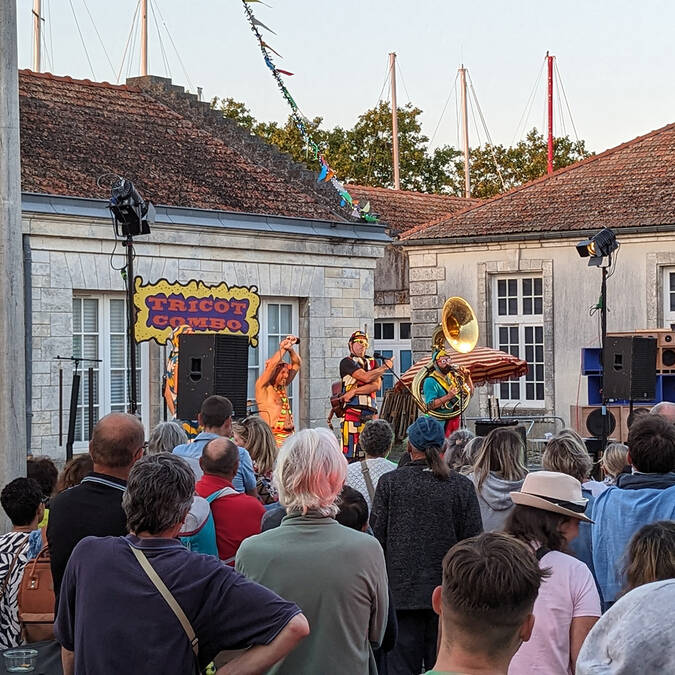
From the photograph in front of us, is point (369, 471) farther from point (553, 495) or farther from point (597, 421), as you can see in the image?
point (597, 421)

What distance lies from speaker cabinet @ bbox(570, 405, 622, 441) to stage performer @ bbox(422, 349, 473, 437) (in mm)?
1386

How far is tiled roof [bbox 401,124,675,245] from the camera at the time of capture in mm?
18750

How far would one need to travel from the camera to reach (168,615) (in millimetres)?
3148

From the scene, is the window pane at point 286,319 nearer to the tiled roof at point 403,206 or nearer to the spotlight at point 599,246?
the spotlight at point 599,246

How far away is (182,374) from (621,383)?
13.6 feet

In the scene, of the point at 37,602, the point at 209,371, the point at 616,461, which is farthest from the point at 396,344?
the point at 37,602

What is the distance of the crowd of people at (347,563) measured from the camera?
8.45 ft

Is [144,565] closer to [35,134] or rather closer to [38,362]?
[38,362]

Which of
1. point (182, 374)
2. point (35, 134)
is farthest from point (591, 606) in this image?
point (35, 134)

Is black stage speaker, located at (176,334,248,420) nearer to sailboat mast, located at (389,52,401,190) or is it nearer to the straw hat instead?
the straw hat

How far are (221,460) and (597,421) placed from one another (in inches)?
343

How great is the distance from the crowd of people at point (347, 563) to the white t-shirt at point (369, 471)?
463mm

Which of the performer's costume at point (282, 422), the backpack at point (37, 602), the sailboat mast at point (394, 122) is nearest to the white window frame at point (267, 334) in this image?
the performer's costume at point (282, 422)

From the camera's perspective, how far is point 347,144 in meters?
39.6
